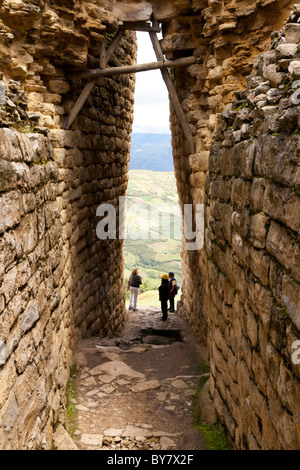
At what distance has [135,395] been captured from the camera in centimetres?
581

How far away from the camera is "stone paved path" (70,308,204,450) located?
466 cm

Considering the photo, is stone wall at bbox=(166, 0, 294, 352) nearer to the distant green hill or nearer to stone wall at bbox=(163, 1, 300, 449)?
stone wall at bbox=(163, 1, 300, 449)

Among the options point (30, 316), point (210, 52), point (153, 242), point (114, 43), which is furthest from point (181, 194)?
point (153, 242)

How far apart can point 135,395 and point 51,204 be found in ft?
8.94

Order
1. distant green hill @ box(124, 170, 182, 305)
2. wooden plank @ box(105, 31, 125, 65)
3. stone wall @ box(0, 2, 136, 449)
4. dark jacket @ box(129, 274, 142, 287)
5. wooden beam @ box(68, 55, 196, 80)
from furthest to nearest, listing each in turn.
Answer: distant green hill @ box(124, 170, 182, 305) → dark jacket @ box(129, 274, 142, 287) → wooden plank @ box(105, 31, 125, 65) → wooden beam @ box(68, 55, 196, 80) → stone wall @ box(0, 2, 136, 449)

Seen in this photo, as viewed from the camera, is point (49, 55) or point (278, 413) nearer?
point (278, 413)

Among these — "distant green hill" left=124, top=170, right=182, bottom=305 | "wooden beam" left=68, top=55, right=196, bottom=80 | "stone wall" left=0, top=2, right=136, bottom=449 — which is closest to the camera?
"stone wall" left=0, top=2, right=136, bottom=449

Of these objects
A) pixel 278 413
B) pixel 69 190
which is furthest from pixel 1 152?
pixel 69 190

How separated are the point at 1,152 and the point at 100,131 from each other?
5763 millimetres

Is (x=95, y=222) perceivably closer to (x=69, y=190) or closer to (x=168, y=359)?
(x=69, y=190)

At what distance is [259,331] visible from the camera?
279 centimetres

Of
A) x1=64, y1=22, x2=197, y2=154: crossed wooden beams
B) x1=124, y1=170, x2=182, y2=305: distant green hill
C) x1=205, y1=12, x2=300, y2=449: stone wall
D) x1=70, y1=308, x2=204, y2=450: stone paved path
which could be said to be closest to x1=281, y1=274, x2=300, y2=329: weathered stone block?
x1=205, y1=12, x2=300, y2=449: stone wall

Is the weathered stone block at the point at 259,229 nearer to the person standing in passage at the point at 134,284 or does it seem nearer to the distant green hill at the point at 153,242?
the person standing in passage at the point at 134,284

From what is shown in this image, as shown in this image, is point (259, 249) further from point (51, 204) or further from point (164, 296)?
point (164, 296)
